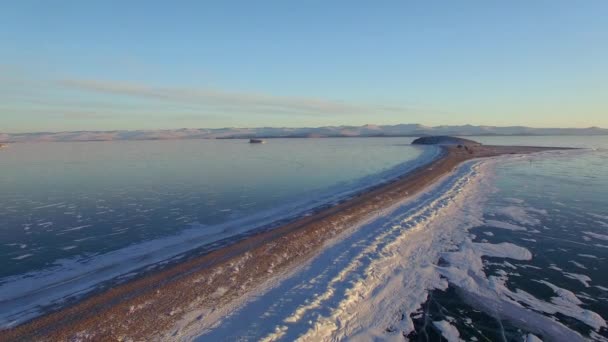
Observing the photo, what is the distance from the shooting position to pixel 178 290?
8383 mm

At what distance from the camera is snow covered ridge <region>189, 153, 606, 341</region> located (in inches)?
265

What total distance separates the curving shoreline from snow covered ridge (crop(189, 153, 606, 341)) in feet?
2.40

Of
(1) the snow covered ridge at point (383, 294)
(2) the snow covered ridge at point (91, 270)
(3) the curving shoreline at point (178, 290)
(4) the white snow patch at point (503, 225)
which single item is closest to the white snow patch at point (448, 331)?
(1) the snow covered ridge at point (383, 294)

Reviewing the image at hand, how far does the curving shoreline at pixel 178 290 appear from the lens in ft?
22.2

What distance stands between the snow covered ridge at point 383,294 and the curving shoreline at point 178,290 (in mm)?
731

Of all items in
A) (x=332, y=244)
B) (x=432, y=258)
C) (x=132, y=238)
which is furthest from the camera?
(x=132, y=238)

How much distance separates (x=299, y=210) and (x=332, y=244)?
5.58 m

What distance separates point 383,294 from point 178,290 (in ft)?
16.8

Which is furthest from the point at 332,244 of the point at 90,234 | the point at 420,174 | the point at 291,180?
the point at 420,174

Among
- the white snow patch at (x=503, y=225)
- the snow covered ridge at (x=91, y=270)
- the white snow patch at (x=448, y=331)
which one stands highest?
the white snow patch at (x=448, y=331)

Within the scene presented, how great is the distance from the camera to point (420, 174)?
29672 mm

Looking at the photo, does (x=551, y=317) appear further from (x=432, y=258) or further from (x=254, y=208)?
(x=254, y=208)

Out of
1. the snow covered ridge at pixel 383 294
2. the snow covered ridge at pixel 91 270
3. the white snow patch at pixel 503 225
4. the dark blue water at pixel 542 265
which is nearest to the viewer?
the snow covered ridge at pixel 383 294

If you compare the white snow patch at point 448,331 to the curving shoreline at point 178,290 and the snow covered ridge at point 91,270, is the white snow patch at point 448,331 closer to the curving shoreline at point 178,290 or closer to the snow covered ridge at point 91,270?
the curving shoreline at point 178,290
